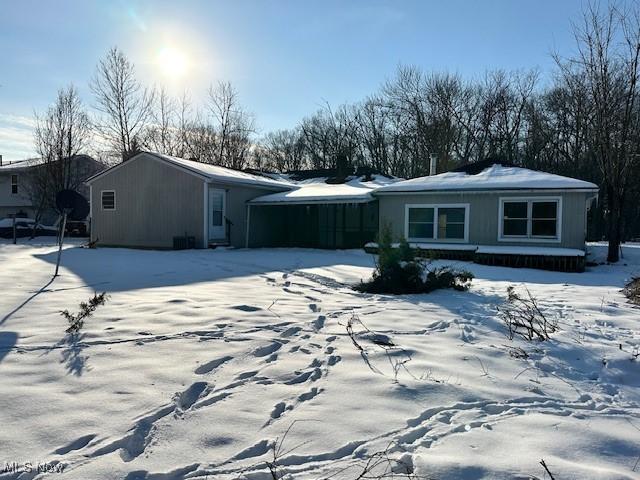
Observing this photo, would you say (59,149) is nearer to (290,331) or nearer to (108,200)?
(108,200)

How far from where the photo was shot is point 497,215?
14.8 m

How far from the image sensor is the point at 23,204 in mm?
38094

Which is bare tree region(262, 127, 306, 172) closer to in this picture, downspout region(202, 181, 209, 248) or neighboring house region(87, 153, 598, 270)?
neighboring house region(87, 153, 598, 270)

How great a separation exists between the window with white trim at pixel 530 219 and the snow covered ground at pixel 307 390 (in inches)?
339

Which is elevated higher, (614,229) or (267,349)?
(614,229)

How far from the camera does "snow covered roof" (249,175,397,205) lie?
16859 mm

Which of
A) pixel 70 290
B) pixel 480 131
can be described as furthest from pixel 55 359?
pixel 480 131

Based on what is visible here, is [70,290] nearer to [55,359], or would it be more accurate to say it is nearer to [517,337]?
[55,359]

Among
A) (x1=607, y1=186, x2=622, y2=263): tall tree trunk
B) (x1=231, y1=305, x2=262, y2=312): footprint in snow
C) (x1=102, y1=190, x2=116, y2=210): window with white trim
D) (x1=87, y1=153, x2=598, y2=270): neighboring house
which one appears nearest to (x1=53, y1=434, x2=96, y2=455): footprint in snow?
(x1=231, y1=305, x2=262, y2=312): footprint in snow

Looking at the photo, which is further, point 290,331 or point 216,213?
point 216,213

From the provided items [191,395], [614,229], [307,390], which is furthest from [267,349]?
[614,229]

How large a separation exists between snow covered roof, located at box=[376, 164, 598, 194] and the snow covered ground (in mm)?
8430

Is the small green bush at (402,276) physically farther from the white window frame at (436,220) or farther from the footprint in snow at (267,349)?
the white window frame at (436,220)

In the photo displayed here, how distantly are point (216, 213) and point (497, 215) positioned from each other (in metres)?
10.2
